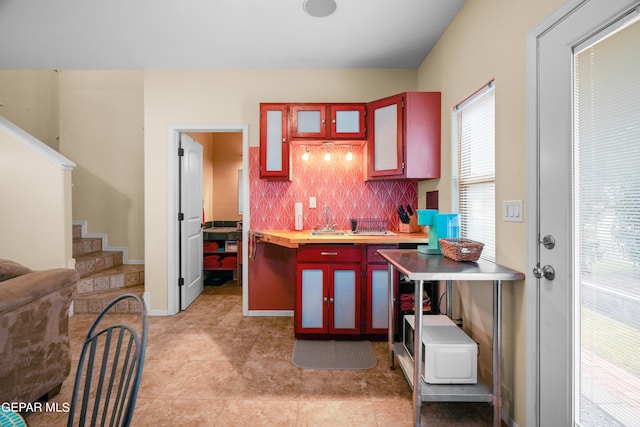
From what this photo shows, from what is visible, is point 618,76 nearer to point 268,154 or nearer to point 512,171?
point 512,171

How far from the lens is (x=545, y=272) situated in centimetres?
150

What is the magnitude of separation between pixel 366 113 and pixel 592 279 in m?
2.31

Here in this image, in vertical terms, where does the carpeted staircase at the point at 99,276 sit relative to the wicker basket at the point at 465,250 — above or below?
below

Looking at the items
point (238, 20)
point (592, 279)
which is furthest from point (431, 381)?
point (238, 20)

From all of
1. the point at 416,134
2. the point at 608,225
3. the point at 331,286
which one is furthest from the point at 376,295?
the point at 608,225

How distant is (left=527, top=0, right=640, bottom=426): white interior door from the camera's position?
1.19 m

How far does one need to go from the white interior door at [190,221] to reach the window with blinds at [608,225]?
3539 mm

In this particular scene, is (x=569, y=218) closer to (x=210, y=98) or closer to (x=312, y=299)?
(x=312, y=299)

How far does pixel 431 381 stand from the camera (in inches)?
70.2

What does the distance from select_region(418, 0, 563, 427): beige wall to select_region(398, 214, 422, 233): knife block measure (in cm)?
96

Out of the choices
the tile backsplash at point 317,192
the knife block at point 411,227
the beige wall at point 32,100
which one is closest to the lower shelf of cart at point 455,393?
the knife block at point 411,227

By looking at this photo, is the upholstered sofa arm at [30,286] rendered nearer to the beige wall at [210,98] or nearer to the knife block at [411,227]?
the beige wall at [210,98]

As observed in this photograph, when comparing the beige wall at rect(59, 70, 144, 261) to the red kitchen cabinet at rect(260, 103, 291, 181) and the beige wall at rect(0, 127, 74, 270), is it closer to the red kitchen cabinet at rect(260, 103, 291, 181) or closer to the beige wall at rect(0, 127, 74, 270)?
the beige wall at rect(0, 127, 74, 270)

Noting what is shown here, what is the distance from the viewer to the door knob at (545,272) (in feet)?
4.79
